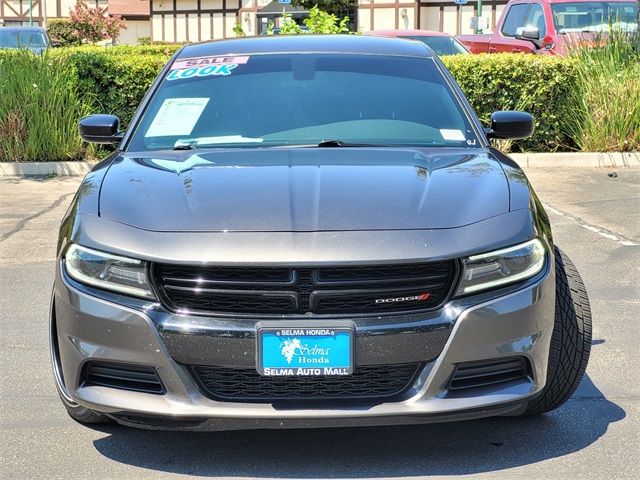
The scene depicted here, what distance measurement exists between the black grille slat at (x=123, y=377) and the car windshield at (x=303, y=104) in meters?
1.36

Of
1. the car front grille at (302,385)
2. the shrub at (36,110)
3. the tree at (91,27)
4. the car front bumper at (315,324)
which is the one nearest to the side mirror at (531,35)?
the shrub at (36,110)

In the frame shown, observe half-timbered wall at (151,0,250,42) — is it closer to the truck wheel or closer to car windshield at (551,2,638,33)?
car windshield at (551,2,638,33)

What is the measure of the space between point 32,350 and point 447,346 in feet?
8.55

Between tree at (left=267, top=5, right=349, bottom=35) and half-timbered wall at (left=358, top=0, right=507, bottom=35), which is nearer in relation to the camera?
tree at (left=267, top=5, right=349, bottom=35)

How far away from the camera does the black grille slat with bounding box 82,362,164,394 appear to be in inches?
136

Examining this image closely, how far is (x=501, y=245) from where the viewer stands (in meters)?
3.49

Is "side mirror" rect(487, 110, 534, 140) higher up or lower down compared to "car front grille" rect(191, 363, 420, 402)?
higher up

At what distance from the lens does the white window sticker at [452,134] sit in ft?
15.4

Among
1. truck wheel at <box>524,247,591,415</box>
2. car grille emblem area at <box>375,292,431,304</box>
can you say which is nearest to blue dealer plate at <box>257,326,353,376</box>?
car grille emblem area at <box>375,292,431,304</box>

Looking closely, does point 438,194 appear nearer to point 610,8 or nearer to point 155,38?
point 610,8

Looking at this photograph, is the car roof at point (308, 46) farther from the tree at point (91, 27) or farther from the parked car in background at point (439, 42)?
the tree at point (91, 27)

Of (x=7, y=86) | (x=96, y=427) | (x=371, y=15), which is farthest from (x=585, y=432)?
(x=371, y=15)

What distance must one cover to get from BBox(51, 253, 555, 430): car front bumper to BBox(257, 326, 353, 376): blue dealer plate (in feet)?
0.10

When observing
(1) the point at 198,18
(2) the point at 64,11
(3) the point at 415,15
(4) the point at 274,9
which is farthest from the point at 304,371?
(2) the point at 64,11
